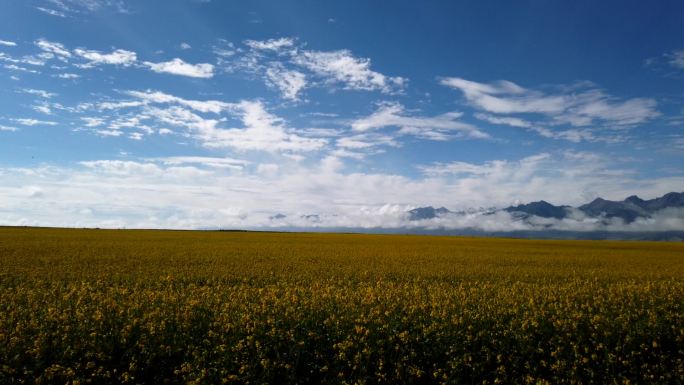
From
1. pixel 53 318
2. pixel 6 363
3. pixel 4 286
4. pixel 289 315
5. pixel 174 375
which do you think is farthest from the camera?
pixel 4 286

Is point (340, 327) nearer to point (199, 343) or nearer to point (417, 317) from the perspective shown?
point (417, 317)

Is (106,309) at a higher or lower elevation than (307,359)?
higher

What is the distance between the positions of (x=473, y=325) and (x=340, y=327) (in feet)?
11.6

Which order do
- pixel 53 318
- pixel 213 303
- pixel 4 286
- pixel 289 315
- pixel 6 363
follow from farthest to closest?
1. pixel 4 286
2. pixel 213 303
3. pixel 289 315
4. pixel 53 318
5. pixel 6 363

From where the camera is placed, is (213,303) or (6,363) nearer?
(6,363)

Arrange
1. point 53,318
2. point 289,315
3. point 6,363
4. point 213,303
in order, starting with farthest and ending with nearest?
point 213,303
point 289,315
point 53,318
point 6,363

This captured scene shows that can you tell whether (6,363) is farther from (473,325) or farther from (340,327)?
(473,325)

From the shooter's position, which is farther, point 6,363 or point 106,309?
point 106,309

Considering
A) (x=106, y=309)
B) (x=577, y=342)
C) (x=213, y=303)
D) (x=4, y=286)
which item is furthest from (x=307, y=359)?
(x=4, y=286)

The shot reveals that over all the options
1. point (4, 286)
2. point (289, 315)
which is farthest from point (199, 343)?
point (4, 286)

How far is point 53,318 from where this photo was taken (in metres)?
10.5

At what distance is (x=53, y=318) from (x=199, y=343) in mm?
3854

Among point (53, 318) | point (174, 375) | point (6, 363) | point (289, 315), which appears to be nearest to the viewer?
point (6, 363)

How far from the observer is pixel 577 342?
10.8m
